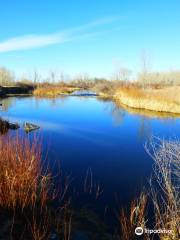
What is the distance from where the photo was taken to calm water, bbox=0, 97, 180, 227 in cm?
675

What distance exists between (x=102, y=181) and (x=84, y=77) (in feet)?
256

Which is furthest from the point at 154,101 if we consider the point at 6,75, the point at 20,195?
the point at 6,75

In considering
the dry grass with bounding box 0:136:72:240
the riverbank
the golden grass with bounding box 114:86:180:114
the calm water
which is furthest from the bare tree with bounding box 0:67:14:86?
the dry grass with bounding box 0:136:72:240

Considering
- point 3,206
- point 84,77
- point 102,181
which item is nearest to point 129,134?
point 102,181

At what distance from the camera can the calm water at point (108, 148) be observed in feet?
22.2

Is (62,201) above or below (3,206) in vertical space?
below

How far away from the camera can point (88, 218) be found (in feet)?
16.7

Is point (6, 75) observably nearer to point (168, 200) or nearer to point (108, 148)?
point (108, 148)

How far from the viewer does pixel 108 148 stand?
1012cm

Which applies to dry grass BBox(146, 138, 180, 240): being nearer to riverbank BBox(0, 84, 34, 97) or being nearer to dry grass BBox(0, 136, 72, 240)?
dry grass BBox(0, 136, 72, 240)

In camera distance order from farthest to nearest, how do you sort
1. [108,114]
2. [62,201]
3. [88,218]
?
[108,114]
[62,201]
[88,218]

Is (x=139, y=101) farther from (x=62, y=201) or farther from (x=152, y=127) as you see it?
(x=62, y=201)

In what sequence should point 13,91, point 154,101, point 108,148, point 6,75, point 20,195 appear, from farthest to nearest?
1. point 6,75
2. point 13,91
3. point 154,101
4. point 108,148
5. point 20,195

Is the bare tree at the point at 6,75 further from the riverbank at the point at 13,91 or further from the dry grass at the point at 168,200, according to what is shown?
the dry grass at the point at 168,200
